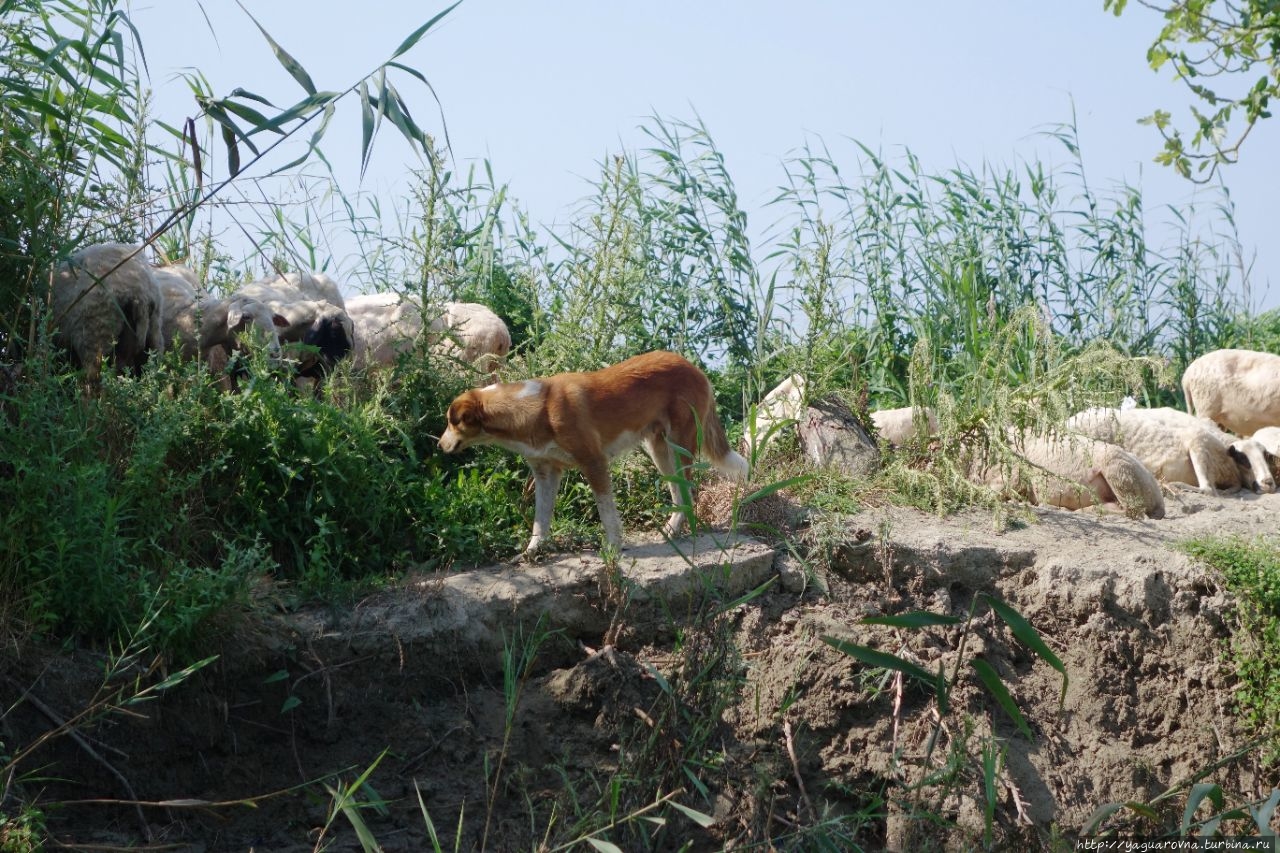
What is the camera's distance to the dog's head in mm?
7234

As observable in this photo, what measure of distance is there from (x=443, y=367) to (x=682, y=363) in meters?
1.55

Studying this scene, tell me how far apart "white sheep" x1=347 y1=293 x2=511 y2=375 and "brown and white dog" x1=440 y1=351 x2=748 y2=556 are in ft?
3.58

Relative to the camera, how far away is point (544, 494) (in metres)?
7.41

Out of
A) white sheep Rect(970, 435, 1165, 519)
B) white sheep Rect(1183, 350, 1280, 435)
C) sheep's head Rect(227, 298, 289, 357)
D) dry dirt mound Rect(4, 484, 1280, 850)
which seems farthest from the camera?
white sheep Rect(1183, 350, 1280, 435)

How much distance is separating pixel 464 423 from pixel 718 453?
161cm

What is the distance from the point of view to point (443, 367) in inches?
325

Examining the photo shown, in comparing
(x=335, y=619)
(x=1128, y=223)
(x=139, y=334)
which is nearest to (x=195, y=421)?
(x=139, y=334)

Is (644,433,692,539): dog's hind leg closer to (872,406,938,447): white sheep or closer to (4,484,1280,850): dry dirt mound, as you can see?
(4,484,1280,850): dry dirt mound

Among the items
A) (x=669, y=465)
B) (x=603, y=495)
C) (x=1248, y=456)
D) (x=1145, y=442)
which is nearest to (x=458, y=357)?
(x=669, y=465)

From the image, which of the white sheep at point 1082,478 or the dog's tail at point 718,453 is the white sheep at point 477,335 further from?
the white sheep at point 1082,478

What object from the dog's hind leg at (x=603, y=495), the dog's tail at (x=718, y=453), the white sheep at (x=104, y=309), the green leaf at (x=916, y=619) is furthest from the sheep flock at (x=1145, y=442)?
the white sheep at (x=104, y=309)

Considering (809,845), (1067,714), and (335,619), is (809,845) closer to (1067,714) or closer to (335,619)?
(1067,714)

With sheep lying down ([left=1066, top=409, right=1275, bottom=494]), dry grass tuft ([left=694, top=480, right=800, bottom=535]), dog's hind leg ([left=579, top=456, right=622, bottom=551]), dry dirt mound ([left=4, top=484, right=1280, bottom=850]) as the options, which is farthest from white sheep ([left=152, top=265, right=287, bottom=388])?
sheep lying down ([left=1066, top=409, right=1275, bottom=494])

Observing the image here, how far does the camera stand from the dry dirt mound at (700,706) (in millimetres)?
5559
